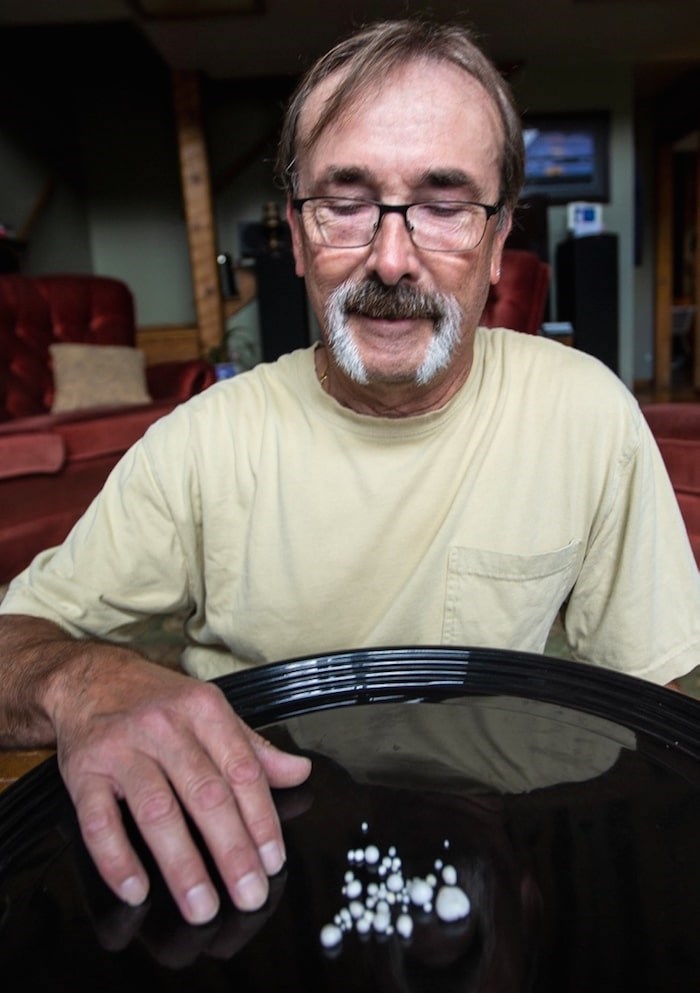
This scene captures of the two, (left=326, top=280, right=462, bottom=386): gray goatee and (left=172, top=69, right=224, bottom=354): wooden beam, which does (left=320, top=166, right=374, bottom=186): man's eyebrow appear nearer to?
(left=326, top=280, right=462, bottom=386): gray goatee

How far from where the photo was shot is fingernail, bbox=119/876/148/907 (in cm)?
41

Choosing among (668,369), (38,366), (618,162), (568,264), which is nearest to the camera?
(38,366)

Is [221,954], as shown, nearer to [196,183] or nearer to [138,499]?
[138,499]

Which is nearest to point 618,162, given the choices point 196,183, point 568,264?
point 568,264

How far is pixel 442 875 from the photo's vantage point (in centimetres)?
42

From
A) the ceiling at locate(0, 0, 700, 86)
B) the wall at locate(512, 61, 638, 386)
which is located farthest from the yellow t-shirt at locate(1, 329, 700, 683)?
the wall at locate(512, 61, 638, 386)

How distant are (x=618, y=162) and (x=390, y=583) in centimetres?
557

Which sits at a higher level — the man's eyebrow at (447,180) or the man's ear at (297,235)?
the man's eyebrow at (447,180)

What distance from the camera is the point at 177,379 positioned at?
11.0ft

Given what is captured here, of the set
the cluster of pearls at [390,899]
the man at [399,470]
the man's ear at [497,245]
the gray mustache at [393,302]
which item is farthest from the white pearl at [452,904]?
the man's ear at [497,245]

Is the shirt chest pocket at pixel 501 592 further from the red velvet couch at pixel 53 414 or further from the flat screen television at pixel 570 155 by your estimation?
the flat screen television at pixel 570 155

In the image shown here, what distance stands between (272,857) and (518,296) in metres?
2.81

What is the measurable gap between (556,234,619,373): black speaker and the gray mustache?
4161 mm

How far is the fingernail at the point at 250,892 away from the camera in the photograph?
1.34 ft
